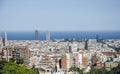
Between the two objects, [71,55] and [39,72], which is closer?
[39,72]

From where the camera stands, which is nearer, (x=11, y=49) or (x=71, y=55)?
(x=11, y=49)

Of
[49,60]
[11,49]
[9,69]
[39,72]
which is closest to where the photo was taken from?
[9,69]

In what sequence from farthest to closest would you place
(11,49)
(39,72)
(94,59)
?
(94,59), (11,49), (39,72)

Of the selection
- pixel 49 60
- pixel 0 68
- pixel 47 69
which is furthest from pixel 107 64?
pixel 0 68

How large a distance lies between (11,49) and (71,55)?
363 cm

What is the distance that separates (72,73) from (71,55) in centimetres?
478

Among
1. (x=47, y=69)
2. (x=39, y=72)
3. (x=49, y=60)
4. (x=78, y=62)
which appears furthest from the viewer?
(x=78, y=62)

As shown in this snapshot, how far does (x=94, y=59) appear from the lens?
2186 cm

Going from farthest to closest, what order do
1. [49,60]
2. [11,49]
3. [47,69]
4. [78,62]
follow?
[78,62] < [49,60] < [11,49] < [47,69]

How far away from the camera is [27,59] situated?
17984 mm

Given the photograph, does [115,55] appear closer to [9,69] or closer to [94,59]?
[94,59]

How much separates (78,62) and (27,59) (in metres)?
3.01

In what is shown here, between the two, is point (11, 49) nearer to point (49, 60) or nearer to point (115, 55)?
point (49, 60)

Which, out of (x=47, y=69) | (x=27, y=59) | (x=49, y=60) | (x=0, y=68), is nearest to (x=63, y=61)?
(x=49, y=60)
